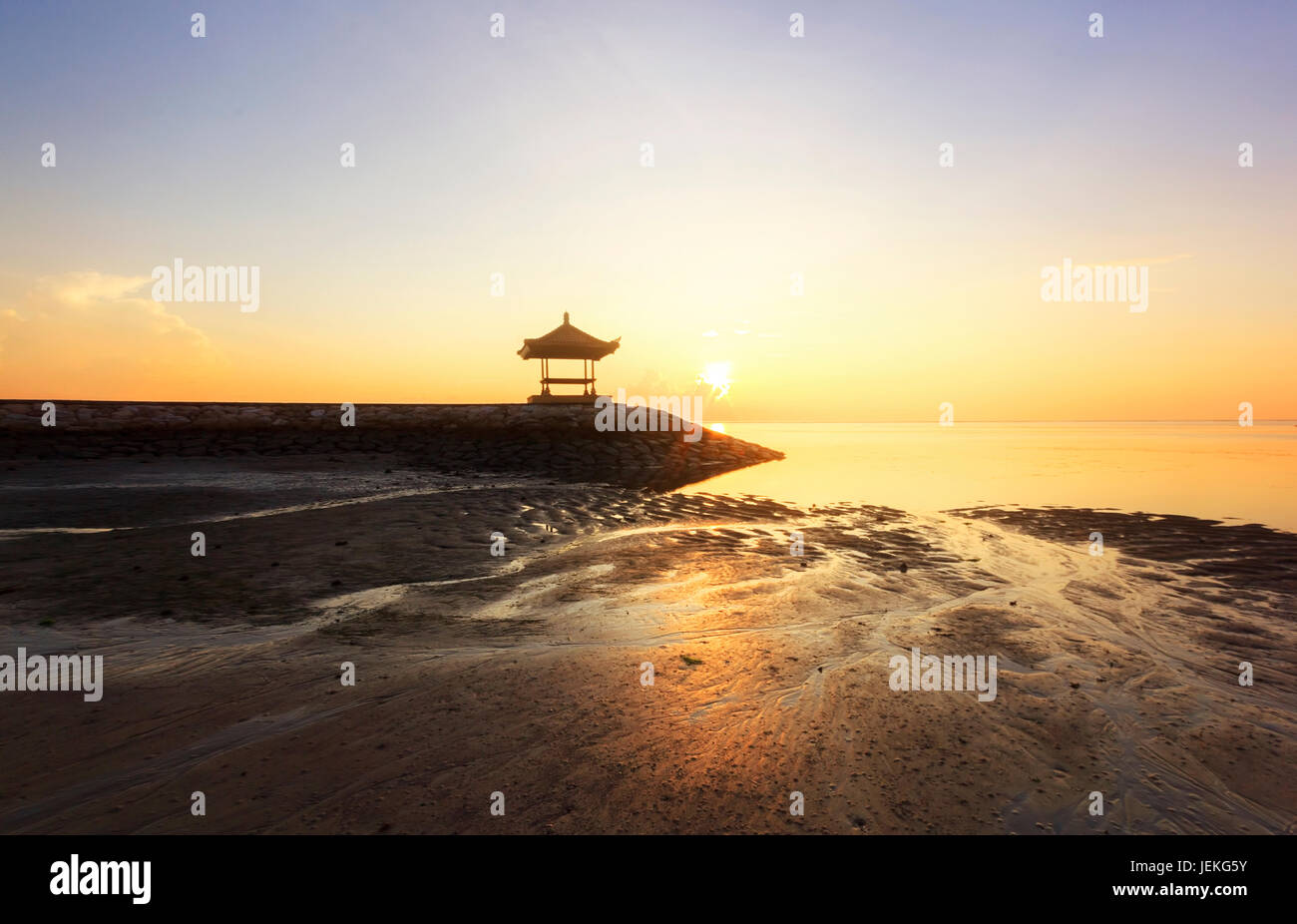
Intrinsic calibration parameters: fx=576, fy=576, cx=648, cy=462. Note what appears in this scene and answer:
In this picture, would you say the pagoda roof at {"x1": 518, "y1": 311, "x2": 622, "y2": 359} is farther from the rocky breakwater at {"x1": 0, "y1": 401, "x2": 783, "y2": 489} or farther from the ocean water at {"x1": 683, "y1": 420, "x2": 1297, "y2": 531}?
the ocean water at {"x1": 683, "y1": 420, "x2": 1297, "y2": 531}

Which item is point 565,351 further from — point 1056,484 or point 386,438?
point 1056,484

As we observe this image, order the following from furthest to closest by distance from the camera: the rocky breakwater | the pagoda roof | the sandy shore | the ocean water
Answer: the pagoda roof < the rocky breakwater < the ocean water < the sandy shore

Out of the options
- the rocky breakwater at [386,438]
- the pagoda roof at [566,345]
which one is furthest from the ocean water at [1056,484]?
the pagoda roof at [566,345]

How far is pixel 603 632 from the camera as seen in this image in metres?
6.14

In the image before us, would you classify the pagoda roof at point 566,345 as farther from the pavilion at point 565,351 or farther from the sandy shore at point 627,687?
the sandy shore at point 627,687

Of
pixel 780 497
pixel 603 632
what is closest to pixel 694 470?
pixel 780 497

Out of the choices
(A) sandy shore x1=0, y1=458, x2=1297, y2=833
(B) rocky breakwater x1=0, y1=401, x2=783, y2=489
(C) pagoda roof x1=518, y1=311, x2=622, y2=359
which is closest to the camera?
(A) sandy shore x1=0, y1=458, x2=1297, y2=833

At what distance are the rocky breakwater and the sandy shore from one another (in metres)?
12.5

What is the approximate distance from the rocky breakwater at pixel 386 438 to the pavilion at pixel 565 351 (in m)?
3.37

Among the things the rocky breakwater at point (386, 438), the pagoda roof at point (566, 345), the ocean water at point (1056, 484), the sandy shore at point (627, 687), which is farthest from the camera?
the pagoda roof at point (566, 345)

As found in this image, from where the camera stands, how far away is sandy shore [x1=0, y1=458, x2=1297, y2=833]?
321 centimetres

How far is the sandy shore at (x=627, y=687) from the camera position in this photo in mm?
3209

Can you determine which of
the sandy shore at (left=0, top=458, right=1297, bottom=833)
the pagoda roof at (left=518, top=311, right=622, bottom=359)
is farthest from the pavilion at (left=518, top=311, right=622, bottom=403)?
the sandy shore at (left=0, top=458, right=1297, bottom=833)

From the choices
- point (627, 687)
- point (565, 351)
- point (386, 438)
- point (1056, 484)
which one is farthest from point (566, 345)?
point (627, 687)
